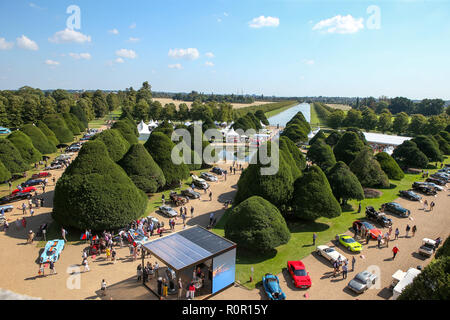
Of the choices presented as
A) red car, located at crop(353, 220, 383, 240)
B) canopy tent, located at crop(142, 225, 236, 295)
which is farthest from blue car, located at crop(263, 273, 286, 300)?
red car, located at crop(353, 220, 383, 240)

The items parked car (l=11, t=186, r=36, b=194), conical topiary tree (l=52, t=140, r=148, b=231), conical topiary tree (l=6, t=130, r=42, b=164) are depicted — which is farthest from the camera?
conical topiary tree (l=6, t=130, r=42, b=164)

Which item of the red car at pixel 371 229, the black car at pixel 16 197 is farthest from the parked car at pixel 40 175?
the red car at pixel 371 229

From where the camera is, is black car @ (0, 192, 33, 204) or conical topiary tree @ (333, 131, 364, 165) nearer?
black car @ (0, 192, 33, 204)

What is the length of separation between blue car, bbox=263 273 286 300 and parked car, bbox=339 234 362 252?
27.5ft

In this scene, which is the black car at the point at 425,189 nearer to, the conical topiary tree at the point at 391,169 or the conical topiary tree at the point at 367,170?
the conical topiary tree at the point at 391,169

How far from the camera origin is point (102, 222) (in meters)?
23.0

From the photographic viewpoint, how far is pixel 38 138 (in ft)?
162

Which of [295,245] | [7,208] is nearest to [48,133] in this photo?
[7,208]

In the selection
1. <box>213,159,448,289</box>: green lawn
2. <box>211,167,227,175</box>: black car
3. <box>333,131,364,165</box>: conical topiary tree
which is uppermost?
<box>333,131,364,165</box>: conical topiary tree

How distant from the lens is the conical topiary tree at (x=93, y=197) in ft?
74.8

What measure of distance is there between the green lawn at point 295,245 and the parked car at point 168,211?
4.87m

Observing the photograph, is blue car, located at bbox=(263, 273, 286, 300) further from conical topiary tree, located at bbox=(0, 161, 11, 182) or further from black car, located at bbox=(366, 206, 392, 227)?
conical topiary tree, located at bbox=(0, 161, 11, 182)

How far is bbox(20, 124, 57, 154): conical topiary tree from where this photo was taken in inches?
1908
